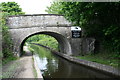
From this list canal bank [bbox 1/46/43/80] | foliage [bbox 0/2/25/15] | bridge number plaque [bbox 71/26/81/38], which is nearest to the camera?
canal bank [bbox 1/46/43/80]

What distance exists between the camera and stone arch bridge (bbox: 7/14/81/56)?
14664 millimetres

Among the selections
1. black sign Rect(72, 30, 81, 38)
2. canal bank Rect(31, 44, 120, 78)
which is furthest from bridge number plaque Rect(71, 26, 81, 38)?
canal bank Rect(31, 44, 120, 78)

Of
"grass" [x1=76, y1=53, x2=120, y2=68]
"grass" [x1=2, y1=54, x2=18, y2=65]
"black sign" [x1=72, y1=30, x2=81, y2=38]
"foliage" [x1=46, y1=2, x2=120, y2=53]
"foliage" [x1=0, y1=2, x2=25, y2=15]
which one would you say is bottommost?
"grass" [x1=2, y1=54, x2=18, y2=65]

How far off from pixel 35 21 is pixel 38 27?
0.75 metres

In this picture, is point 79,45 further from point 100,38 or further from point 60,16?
point 60,16

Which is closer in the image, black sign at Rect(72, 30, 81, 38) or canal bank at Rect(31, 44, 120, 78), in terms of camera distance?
canal bank at Rect(31, 44, 120, 78)

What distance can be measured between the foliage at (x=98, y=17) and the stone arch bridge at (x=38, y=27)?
6.62ft

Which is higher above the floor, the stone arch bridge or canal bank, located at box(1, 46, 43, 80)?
the stone arch bridge

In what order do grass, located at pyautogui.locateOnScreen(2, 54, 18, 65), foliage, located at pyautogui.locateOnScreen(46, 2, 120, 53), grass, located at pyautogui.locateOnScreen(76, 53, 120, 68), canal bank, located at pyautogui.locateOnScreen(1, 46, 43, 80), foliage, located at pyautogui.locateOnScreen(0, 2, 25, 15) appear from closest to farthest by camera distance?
canal bank, located at pyautogui.locateOnScreen(1, 46, 43, 80) < foliage, located at pyautogui.locateOnScreen(46, 2, 120, 53) < grass, located at pyautogui.locateOnScreen(76, 53, 120, 68) < grass, located at pyautogui.locateOnScreen(2, 54, 18, 65) < foliage, located at pyautogui.locateOnScreen(0, 2, 25, 15)

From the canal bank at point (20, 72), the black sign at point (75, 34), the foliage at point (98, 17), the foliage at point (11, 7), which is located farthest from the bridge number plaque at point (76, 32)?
the foliage at point (11, 7)

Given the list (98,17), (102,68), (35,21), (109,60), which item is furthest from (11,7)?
(102,68)

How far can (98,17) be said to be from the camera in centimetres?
1077

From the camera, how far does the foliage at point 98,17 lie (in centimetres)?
808

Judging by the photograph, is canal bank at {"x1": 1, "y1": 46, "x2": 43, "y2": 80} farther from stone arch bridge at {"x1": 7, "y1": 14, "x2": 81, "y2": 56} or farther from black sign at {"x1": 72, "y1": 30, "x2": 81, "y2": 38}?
black sign at {"x1": 72, "y1": 30, "x2": 81, "y2": 38}
